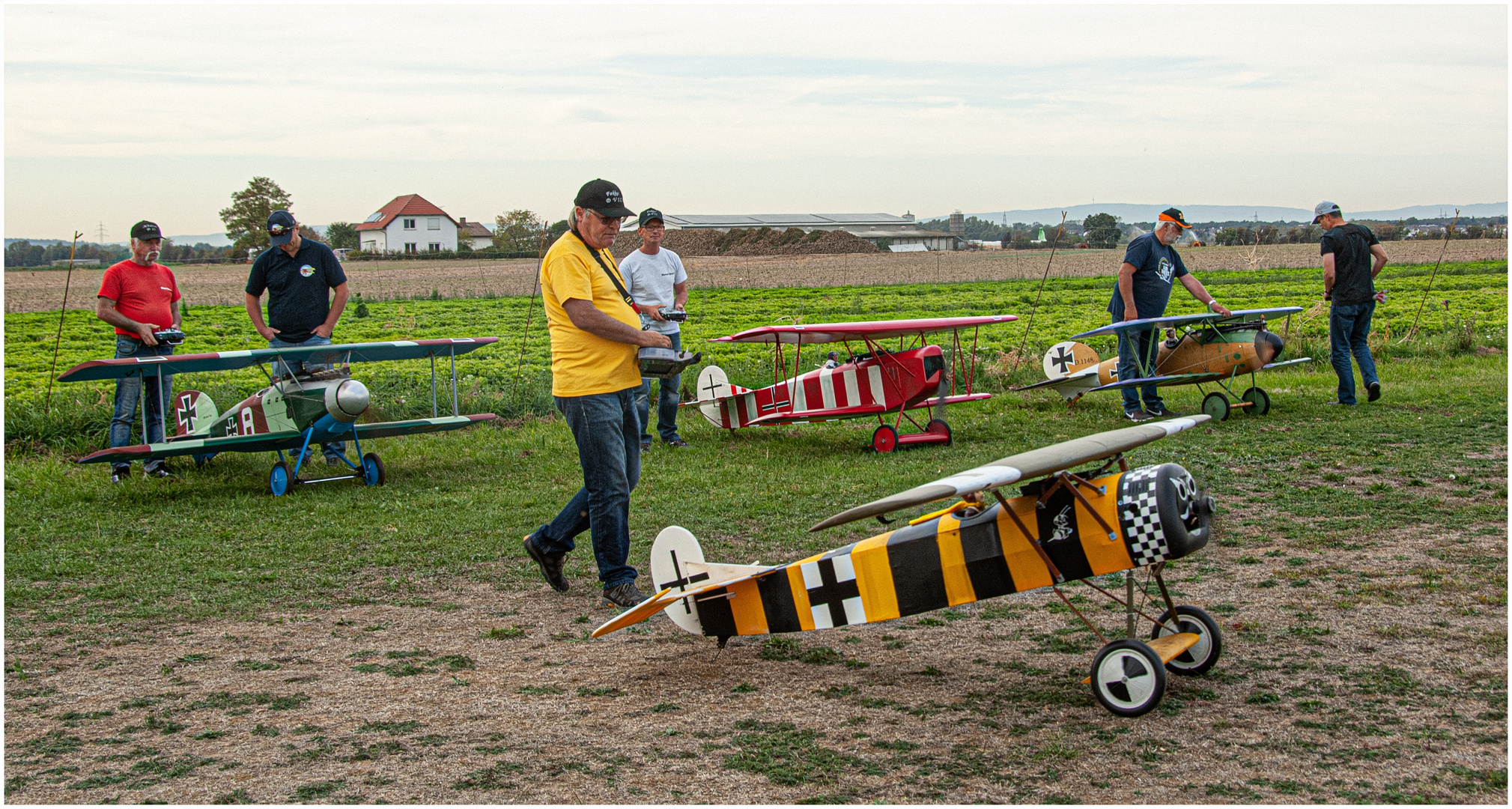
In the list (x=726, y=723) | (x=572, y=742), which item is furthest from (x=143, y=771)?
(x=726, y=723)

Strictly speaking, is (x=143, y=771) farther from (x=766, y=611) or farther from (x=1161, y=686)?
(x=1161, y=686)

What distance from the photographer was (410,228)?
85562 mm

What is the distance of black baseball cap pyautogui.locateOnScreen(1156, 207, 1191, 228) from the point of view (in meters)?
10.3

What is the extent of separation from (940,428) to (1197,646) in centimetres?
580

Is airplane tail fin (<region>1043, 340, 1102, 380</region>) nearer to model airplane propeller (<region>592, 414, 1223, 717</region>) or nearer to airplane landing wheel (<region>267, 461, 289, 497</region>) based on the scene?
model airplane propeller (<region>592, 414, 1223, 717</region>)

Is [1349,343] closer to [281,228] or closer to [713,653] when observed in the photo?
[713,653]

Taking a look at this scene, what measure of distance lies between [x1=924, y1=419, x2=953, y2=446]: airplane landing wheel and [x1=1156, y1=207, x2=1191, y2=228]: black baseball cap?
297 centimetres

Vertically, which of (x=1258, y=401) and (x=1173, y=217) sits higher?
(x=1173, y=217)

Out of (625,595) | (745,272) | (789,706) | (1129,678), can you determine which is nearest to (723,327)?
(625,595)

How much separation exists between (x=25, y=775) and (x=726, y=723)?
7.69 ft

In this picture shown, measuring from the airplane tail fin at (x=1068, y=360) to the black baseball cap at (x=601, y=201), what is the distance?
24.7ft

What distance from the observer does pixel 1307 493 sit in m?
7.00

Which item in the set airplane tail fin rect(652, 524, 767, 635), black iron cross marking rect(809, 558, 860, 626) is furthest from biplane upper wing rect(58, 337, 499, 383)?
black iron cross marking rect(809, 558, 860, 626)

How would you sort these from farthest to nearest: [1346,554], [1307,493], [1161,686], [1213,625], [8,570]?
1. [1307,493]
2. [8,570]
3. [1346,554]
4. [1213,625]
5. [1161,686]
